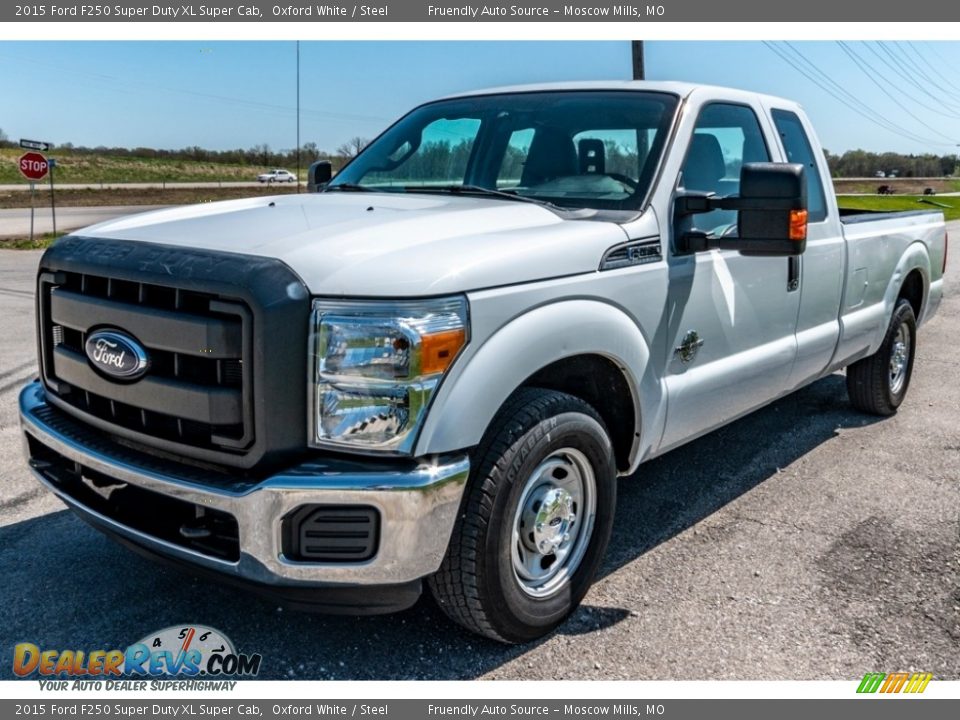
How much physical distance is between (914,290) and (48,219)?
3009 cm

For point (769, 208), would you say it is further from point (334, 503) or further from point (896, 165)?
point (896, 165)

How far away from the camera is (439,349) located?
2.53 meters

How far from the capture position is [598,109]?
→ 393 centimetres

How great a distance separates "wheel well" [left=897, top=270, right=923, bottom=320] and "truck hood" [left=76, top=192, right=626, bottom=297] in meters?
3.76

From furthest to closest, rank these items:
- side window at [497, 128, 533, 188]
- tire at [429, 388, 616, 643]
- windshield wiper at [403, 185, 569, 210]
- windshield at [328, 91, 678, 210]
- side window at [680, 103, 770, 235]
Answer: side window at [497, 128, 533, 188], side window at [680, 103, 770, 235], windshield at [328, 91, 678, 210], windshield wiper at [403, 185, 569, 210], tire at [429, 388, 616, 643]

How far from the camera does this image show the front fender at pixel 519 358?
2.56 meters

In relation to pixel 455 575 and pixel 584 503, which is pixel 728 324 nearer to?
pixel 584 503

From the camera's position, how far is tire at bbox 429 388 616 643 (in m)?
2.74

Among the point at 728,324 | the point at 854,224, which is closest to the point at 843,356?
the point at 854,224

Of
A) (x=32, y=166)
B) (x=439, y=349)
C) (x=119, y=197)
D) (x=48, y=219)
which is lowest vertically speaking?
(x=48, y=219)

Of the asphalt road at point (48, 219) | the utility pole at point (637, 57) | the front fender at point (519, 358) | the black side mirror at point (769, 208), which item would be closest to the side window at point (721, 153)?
the black side mirror at point (769, 208)

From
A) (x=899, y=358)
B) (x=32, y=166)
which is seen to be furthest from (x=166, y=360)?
(x=32, y=166)

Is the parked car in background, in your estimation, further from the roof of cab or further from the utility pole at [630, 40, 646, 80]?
the roof of cab

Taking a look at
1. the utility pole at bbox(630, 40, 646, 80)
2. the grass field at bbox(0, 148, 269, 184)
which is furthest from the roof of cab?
the grass field at bbox(0, 148, 269, 184)
